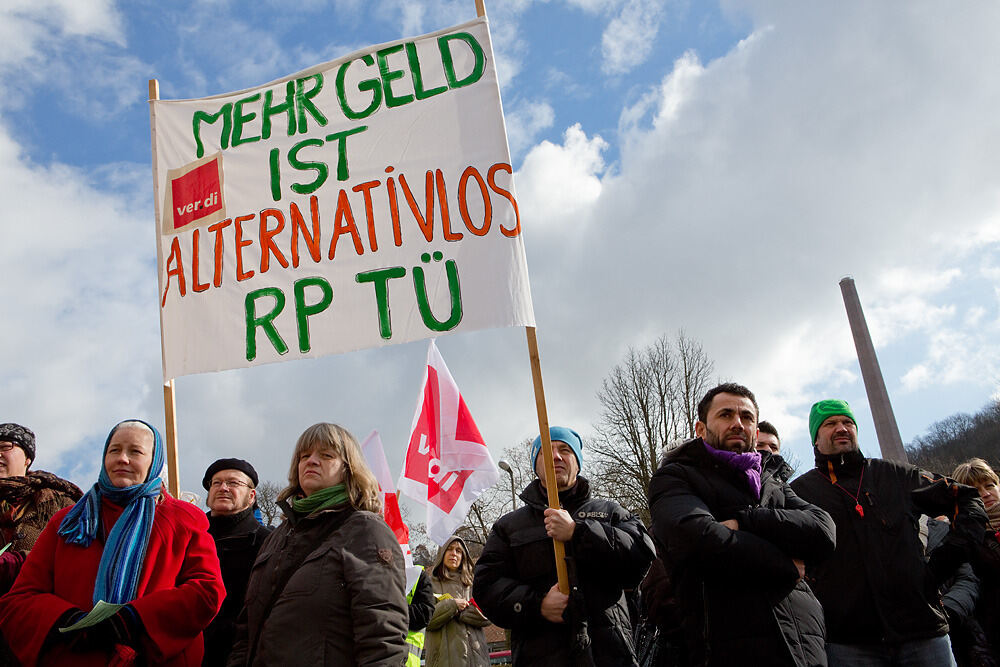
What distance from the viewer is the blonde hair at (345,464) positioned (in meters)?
3.34

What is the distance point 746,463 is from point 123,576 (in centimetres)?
258

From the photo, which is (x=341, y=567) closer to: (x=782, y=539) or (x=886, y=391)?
(x=782, y=539)

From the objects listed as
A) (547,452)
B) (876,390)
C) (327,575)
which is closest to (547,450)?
(547,452)

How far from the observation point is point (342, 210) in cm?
456

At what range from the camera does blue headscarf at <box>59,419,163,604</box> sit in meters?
3.05

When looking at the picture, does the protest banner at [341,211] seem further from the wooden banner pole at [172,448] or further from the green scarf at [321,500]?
the green scarf at [321,500]

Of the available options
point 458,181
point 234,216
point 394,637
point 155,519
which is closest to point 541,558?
point 394,637

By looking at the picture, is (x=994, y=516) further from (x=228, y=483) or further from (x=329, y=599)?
(x=228, y=483)

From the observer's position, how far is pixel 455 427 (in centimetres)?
754

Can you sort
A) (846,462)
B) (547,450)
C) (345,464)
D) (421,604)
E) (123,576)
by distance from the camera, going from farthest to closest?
(421,604), (846,462), (547,450), (345,464), (123,576)

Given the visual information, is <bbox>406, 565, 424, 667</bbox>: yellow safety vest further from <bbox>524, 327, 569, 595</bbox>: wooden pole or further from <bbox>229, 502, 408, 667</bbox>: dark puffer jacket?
<bbox>229, 502, 408, 667</bbox>: dark puffer jacket

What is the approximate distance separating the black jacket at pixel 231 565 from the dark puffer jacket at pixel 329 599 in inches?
30.5

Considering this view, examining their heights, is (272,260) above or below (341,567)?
above

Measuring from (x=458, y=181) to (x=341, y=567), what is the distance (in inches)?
89.8
